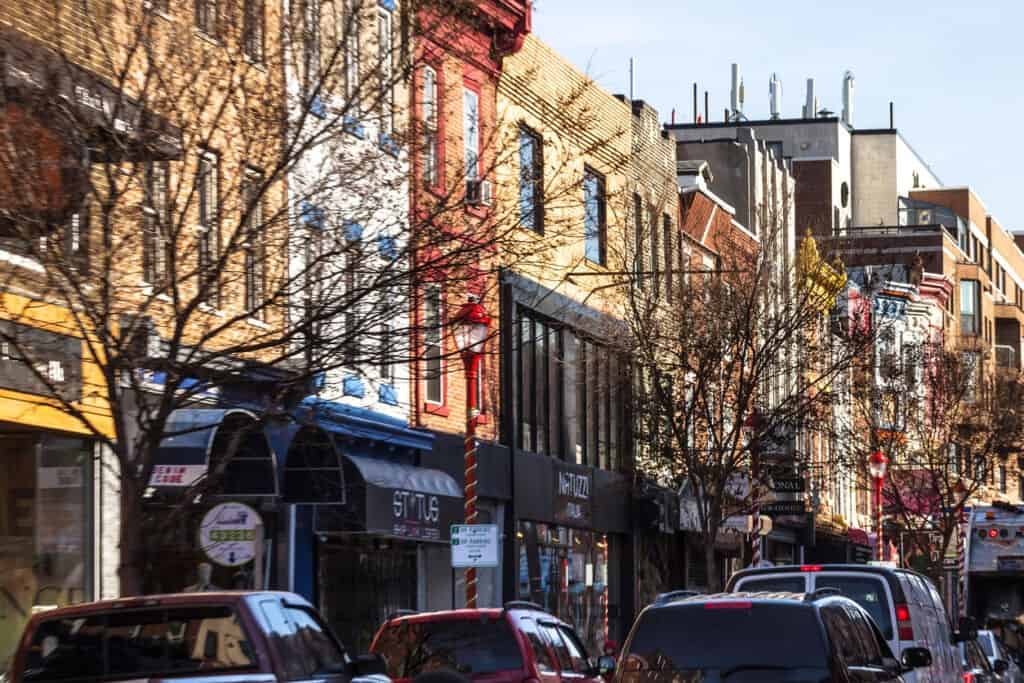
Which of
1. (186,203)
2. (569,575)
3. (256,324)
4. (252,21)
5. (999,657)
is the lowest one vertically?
(999,657)

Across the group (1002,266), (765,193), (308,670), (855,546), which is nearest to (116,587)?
(308,670)

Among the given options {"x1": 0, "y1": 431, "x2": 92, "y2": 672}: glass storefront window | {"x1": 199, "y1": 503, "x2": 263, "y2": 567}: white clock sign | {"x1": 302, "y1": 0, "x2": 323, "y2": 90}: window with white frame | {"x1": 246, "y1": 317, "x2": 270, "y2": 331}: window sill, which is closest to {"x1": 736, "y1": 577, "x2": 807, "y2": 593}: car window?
{"x1": 199, "y1": 503, "x2": 263, "y2": 567}: white clock sign

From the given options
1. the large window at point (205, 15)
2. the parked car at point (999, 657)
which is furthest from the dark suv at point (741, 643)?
the parked car at point (999, 657)

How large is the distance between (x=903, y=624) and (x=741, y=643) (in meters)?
6.84

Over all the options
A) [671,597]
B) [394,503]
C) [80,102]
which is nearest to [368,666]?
[671,597]

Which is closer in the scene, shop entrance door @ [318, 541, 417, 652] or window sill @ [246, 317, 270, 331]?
window sill @ [246, 317, 270, 331]

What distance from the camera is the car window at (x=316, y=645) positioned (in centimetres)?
1359

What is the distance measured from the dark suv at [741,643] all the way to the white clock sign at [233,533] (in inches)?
209

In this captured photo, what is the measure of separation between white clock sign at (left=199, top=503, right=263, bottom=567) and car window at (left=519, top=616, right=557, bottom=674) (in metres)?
2.59

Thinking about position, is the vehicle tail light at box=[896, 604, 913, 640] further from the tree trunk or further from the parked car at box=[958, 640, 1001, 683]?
the tree trunk

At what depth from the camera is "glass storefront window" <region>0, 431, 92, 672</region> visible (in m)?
21.4

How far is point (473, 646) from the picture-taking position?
695 inches

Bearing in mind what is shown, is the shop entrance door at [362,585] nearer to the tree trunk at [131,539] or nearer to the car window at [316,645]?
the tree trunk at [131,539]

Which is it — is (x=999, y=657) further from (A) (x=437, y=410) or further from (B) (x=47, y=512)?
(B) (x=47, y=512)
